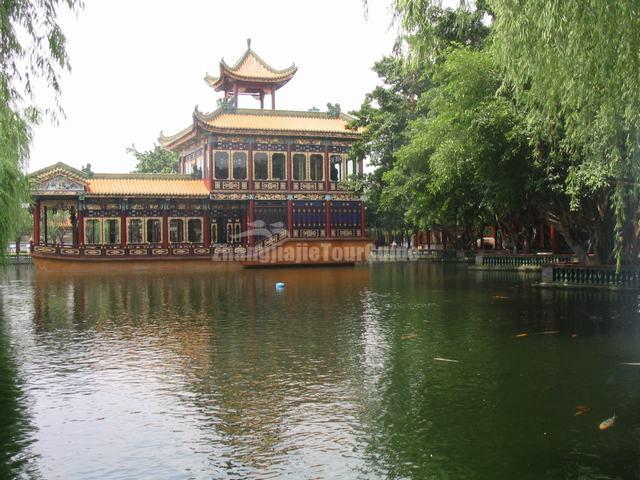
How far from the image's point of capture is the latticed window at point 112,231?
122 feet

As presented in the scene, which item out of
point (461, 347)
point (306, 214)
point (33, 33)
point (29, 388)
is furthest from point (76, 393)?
point (306, 214)

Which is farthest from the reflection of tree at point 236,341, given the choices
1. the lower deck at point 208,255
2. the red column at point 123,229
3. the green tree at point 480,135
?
the red column at point 123,229

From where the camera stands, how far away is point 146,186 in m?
37.5

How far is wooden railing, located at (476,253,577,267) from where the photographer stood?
2805 cm

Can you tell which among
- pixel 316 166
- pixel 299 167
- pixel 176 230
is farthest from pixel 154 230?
pixel 316 166

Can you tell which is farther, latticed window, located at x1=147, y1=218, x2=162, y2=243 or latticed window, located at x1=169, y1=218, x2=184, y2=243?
latticed window, located at x1=169, y1=218, x2=184, y2=243

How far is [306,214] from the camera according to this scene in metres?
38.9

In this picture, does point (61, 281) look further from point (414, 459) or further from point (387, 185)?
point (414, 459)

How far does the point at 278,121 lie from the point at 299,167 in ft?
10.3

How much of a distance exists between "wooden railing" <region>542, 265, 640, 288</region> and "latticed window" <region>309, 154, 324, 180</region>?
1975 centimetres

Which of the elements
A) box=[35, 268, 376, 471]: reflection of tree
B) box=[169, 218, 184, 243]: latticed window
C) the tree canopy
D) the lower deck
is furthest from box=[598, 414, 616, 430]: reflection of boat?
box=[169, 218, 184, 243]: latticed window

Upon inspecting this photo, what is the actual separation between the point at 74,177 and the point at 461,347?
2974 cm

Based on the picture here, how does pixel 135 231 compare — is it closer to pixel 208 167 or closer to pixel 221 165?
pixel 208 167

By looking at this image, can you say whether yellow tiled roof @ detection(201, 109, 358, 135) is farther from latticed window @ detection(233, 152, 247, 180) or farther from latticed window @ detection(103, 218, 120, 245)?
latticed window @ detection(103, 218, 120, 245)
